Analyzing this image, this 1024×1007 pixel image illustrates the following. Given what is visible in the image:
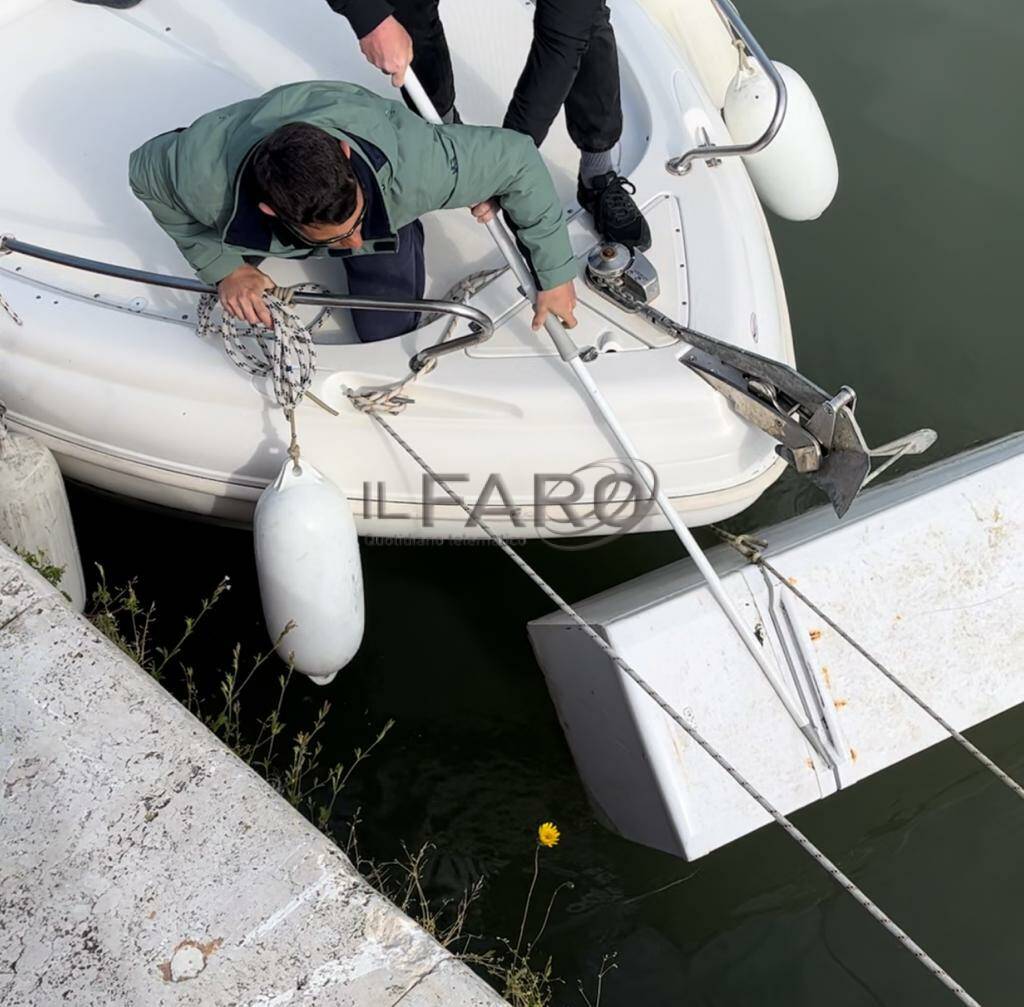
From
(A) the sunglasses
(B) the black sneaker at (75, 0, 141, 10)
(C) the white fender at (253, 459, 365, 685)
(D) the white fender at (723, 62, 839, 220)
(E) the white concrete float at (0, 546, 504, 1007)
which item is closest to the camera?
(E) the white concrete float at (0, 546, 504, 1007)

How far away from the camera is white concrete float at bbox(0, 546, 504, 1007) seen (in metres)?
1.88

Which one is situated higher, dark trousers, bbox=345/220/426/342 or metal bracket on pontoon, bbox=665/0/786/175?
metal bracket on pontoon, bbox=665/0/786/175

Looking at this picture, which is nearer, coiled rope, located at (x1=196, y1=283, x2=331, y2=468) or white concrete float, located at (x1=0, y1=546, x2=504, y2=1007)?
white concrete float, located at (x1=0, y1=546, x2=504, y2=1007)

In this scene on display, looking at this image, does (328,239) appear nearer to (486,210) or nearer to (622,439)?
(486,210)

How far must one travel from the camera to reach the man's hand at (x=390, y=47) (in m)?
2.34

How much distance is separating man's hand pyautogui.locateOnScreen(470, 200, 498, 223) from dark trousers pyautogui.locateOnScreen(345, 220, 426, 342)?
0.21 meters

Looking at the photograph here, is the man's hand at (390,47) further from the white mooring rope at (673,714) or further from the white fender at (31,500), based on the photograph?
the white fender at (31,500)

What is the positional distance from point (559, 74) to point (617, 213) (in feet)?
1.10

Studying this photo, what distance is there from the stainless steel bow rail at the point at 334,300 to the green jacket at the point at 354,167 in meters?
0.14

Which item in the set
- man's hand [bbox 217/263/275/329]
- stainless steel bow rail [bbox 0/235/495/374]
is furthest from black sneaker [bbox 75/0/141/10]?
man's hand [bbox 217/263/275/329]

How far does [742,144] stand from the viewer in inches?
111

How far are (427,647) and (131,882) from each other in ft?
4.07

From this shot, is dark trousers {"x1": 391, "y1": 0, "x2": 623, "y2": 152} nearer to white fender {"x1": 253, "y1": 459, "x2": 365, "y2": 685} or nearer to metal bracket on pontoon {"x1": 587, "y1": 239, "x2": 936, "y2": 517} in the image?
metal bracket on pontoon {"x1": 587, "y1": 239, "x2": 936, "y2": 517}

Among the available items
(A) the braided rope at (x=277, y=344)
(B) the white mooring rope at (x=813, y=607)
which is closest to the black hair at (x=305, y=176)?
(A) the braided rope at (x=277, y=344)
